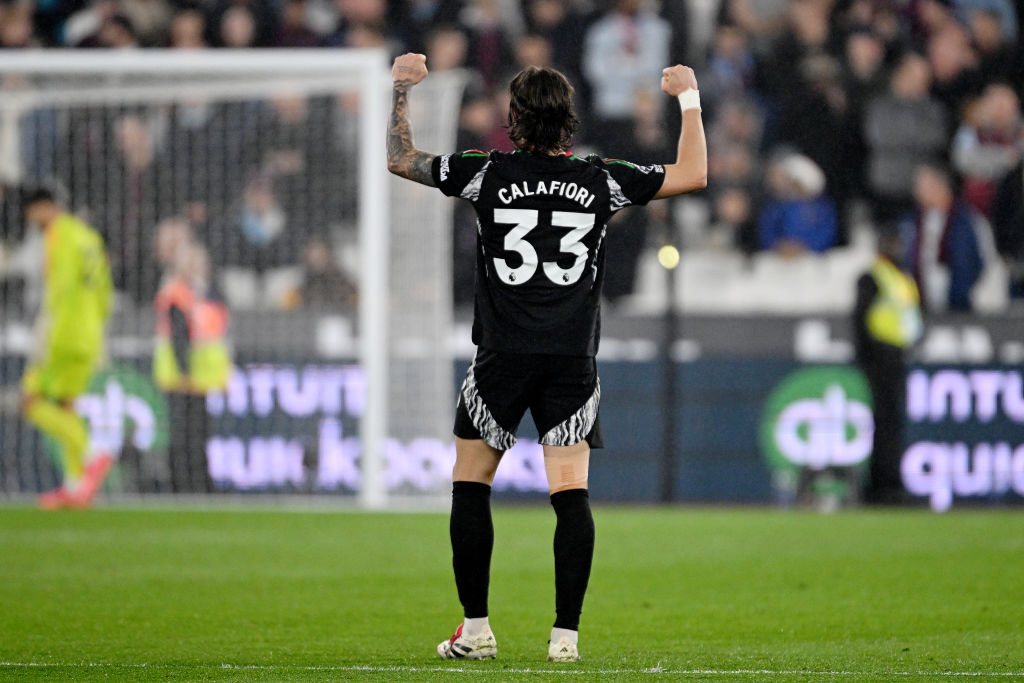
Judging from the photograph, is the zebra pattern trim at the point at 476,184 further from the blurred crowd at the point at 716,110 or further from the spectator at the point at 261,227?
the spectator at the point at 261,227

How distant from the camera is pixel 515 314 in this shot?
4.67 m

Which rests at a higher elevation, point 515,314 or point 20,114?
point 20,114

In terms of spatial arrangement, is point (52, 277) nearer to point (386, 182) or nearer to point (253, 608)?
point (386, 182)

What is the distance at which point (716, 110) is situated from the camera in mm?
14336

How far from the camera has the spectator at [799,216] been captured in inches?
534

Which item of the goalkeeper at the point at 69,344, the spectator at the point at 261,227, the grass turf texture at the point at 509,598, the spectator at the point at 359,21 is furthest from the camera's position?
the spectator at the point at 359,21

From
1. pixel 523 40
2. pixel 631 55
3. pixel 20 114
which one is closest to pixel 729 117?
pixel 631 55

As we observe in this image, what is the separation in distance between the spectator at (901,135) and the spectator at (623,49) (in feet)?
6.35

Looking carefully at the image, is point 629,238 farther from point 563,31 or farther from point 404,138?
point 404,138

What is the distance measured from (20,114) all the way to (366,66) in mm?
3219

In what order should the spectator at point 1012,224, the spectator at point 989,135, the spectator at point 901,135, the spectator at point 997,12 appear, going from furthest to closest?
the spectator at point 997,12 → the spectator at point 989,135 → the spectator at point 901,135 → the spectator at point 1012,224

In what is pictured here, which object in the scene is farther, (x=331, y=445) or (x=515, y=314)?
(x=331, y=445)

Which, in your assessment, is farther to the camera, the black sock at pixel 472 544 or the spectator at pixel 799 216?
the spectator at pixel 799 216

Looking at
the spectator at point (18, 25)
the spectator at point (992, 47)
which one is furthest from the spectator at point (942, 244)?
the spectator at point (18, 25)
